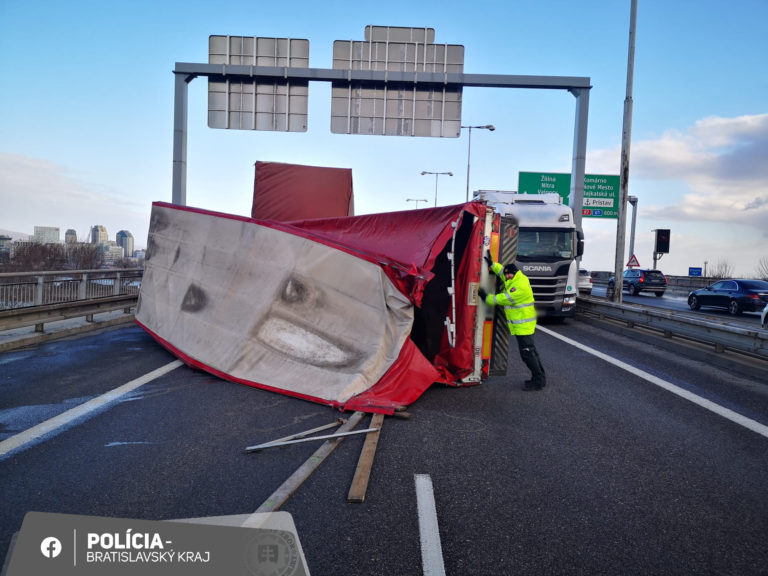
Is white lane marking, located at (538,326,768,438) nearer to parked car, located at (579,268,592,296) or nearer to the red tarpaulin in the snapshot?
the red tarpaulin

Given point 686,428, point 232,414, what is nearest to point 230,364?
point 232,414

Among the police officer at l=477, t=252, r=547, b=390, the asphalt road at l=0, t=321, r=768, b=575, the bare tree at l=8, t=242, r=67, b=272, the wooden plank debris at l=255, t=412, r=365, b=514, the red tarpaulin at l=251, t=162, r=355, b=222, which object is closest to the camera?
the asphalt road at l=0, t=321, r=768, b=575

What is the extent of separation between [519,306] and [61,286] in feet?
32.9

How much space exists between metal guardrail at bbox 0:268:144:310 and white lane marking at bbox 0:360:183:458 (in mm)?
3614

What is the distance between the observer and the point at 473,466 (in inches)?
185

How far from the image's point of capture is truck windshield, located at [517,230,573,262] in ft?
52.6

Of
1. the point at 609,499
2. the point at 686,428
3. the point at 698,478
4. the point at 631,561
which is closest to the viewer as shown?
the point at 631,561

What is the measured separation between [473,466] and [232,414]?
2.89m

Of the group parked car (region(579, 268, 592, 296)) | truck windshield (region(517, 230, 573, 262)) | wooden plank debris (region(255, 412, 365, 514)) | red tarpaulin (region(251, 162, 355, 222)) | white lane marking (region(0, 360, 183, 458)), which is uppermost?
red tarpaulin (region(251, 162, 355, 222))

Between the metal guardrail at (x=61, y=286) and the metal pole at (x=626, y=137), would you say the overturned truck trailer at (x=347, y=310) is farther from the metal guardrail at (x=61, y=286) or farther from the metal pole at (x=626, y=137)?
the metal pole at (x=626, y=137)

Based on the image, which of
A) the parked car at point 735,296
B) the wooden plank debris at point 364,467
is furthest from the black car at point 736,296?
the wooden plank debris at point 364,467

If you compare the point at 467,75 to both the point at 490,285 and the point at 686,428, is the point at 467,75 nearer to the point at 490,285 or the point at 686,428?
the point at 490,285

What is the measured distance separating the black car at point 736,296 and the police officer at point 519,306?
66.4 ft

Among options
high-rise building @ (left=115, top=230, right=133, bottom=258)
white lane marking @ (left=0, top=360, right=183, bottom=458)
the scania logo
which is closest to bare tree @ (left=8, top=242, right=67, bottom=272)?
white lane marking @ (left=0, top=360, right=183, bottom=458)
